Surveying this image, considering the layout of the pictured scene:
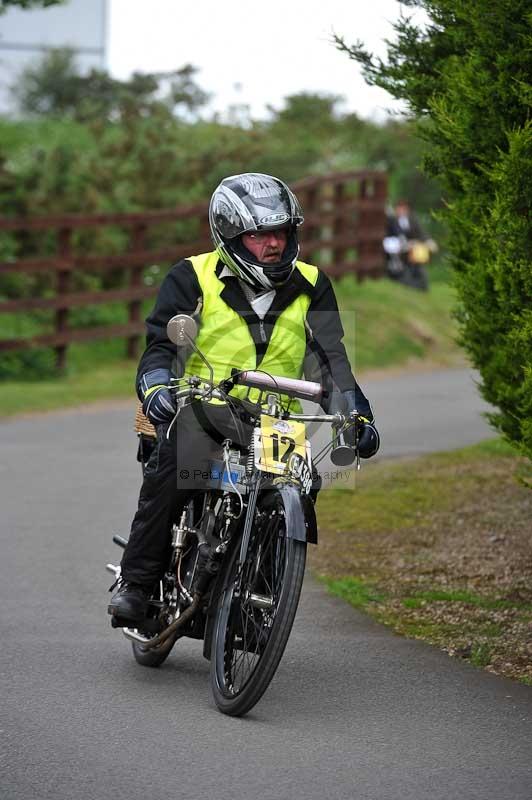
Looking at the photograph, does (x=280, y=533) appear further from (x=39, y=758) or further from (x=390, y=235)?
(x=390, y=235)

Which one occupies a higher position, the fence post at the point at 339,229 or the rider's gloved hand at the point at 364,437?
the rider's gloved hand at the point at 364,437

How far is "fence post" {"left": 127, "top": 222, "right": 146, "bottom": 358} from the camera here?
1909 cm

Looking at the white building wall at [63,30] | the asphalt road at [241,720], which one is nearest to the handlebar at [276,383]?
the asphalt road at [241,720]

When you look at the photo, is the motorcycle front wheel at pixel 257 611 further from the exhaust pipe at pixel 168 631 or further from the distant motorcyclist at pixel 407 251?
the distant motorcyclist at pixel 407 251

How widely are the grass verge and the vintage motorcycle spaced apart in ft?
4.48

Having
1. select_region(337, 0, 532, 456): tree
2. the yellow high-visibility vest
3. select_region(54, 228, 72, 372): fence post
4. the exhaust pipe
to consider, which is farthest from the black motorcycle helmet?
select_region(54, 228, 72, 372): fence post

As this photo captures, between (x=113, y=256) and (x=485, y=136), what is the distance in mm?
11598

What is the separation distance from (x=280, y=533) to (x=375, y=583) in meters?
2.85

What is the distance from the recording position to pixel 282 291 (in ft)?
20.4

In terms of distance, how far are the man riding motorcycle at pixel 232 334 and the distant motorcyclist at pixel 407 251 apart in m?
19.5

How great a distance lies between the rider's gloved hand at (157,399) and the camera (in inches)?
230

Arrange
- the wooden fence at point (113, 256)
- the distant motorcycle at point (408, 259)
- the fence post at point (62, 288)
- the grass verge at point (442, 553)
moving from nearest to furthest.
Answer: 1. the grass verge at point (442, 553)
2. the wooden fence at point (113, 256)
3. the fence post at point (62, 288)
4. the distant motorcycle at point (408, 259)

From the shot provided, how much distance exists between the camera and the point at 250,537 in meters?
5.92

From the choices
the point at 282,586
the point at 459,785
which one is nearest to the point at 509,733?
the point at 459,785
